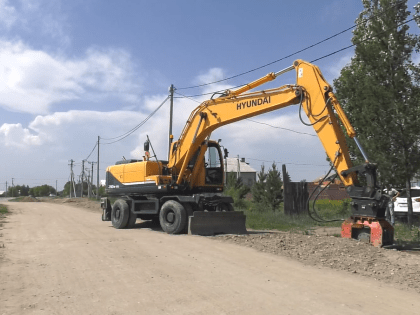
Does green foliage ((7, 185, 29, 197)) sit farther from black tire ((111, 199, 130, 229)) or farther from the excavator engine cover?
the excavator engine cover

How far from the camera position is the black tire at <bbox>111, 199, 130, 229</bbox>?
16.3 meters

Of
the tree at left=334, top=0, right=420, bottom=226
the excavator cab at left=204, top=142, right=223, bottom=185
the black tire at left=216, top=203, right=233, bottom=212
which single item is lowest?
the black tire at left=216, top=203, right=233, bottom=212

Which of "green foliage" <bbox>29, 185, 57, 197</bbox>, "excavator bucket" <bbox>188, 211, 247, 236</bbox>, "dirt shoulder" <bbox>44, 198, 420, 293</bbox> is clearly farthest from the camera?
"green foliage" <bbox>29, 185, 57, 197</bbox>

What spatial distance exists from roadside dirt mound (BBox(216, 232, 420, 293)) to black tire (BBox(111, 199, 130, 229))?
228 inches

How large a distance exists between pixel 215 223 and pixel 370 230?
504cm

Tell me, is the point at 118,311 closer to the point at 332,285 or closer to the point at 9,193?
the point at 332,285

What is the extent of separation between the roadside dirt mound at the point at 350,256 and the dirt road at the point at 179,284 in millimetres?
376

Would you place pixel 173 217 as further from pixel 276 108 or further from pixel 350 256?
pixel 350 256

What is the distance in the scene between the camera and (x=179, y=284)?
23.0ft

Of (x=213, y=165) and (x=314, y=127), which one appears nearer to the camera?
(x=314, y=127)

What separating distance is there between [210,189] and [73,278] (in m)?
8.41

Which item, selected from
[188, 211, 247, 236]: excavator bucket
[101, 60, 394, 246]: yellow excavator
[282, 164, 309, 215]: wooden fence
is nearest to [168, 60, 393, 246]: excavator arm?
[101, 60, 394, 246]: yellow excavator

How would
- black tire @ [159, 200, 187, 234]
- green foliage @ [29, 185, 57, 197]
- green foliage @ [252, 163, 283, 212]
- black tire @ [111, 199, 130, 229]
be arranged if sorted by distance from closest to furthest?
black tire @ [159, 200, 187, 234] → black tire @ [111, 199, 130, 229] → green foliage @ [252, 163, 283, 212] → green foliage @ [29, 185, 57, 197]

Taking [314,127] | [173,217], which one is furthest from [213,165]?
[314,127]
